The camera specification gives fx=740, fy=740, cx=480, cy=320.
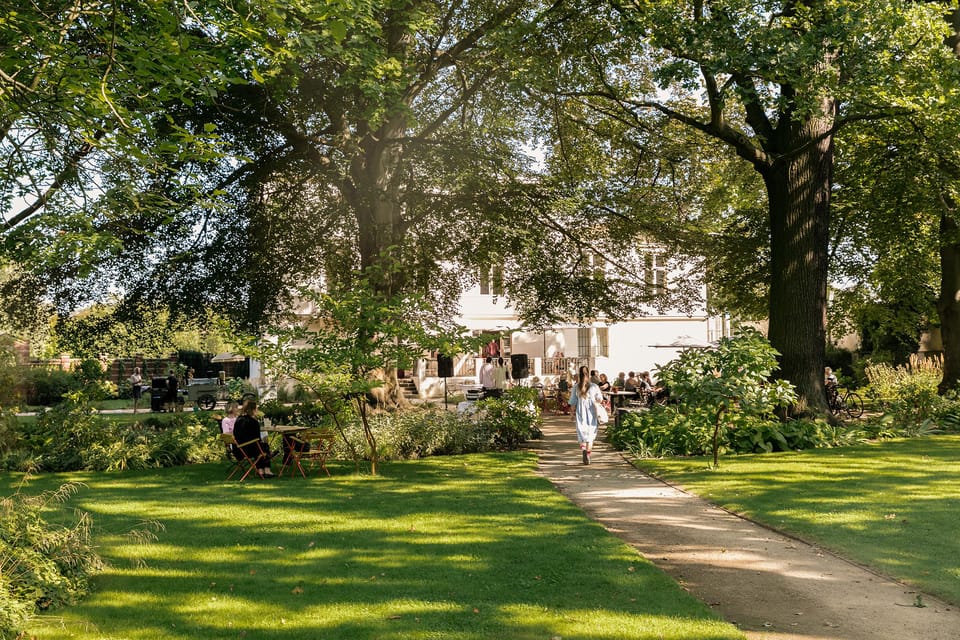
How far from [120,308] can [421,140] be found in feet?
27.7

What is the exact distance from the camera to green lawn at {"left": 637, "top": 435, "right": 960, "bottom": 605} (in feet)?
21.4

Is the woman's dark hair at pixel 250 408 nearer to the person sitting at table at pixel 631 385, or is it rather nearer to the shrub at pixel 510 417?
the shrub at pixel 510 417

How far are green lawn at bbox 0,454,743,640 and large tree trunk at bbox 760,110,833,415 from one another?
7.28 metres

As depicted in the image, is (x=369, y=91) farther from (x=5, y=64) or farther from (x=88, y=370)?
(x=88, y=370)

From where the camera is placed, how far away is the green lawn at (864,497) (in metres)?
6.51

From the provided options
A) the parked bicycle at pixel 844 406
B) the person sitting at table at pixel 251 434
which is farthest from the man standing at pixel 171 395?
the parked bicycle at pixel 844 406

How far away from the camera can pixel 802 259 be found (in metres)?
14.9

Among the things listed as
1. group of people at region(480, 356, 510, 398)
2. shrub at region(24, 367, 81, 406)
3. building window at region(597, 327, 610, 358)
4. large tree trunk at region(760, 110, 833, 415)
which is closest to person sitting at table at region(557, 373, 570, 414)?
group of people at region(480, 356, 510, 398)

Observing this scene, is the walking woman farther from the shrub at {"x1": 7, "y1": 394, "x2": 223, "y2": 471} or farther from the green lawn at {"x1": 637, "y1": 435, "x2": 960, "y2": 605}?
the shrub at {"x1": 7, "y1": 394, "x2": 223, "y2": 471}

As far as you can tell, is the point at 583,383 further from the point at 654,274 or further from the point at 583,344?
the point at 583,344

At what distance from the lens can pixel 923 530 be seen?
7336 millimetres

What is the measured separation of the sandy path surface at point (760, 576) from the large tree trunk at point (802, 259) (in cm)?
623

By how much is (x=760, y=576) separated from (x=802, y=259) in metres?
10.4

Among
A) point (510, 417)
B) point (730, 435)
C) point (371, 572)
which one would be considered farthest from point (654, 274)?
point (371, 572)
